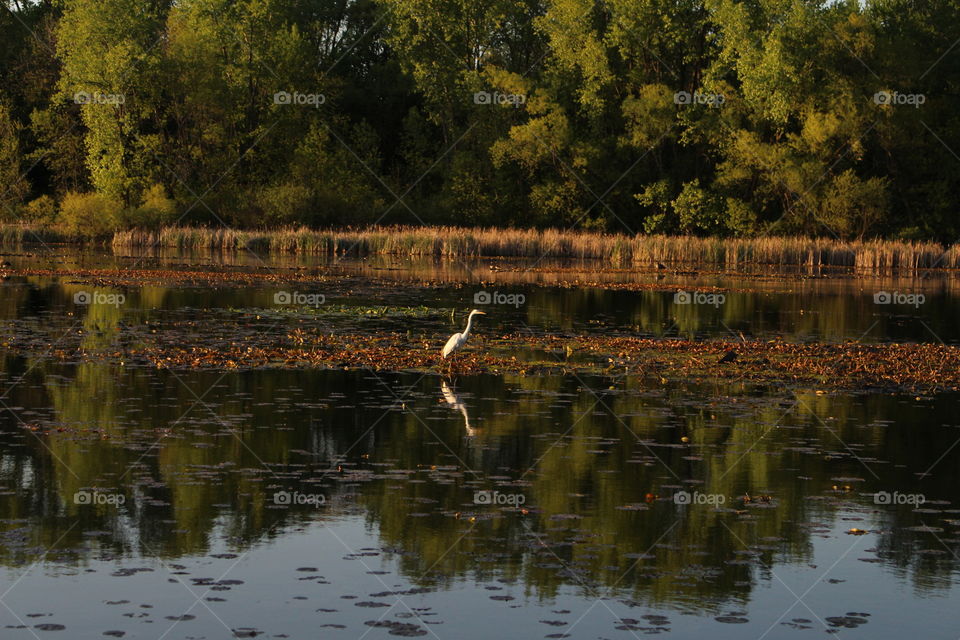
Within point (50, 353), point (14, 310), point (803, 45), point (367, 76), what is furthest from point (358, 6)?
point (50, 353)

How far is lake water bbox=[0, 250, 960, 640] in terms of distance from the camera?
8727 millimetres

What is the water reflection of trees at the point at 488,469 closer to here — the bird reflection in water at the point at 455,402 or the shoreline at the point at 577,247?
the bird reflection in water at the point at 455,402

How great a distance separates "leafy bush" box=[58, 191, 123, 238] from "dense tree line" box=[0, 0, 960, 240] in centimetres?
12

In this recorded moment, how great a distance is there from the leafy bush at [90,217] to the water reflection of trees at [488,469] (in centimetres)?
5047

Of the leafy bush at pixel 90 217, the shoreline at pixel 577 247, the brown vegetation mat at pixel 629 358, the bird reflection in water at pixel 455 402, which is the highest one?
the leafy bush at pixel 90 217

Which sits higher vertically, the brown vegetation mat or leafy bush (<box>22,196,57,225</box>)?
leafy bush (<box>22,196,57,225</box>)

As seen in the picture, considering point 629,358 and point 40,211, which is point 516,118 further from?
point 629,358

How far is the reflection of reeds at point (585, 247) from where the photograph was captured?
58.9 metres

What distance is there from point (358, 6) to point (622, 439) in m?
80.0

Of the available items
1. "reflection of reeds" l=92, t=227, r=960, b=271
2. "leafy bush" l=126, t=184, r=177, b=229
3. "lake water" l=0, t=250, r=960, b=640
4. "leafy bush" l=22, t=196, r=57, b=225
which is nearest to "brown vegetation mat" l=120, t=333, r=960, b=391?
"lake water" l=0, t=250, r=960, b=640

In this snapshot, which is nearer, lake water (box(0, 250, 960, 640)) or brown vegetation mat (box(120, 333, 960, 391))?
lake water (box(0, 250, 960, 640))

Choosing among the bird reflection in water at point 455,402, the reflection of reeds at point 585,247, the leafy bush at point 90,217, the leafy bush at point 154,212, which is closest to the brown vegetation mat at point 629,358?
the bird reflection in water at point 455,402

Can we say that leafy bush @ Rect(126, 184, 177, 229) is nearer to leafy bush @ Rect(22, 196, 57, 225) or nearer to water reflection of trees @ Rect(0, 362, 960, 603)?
leafy bush @ Rect(22, 196, 57, 225)

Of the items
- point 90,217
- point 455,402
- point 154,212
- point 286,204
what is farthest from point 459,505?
point 286,204
